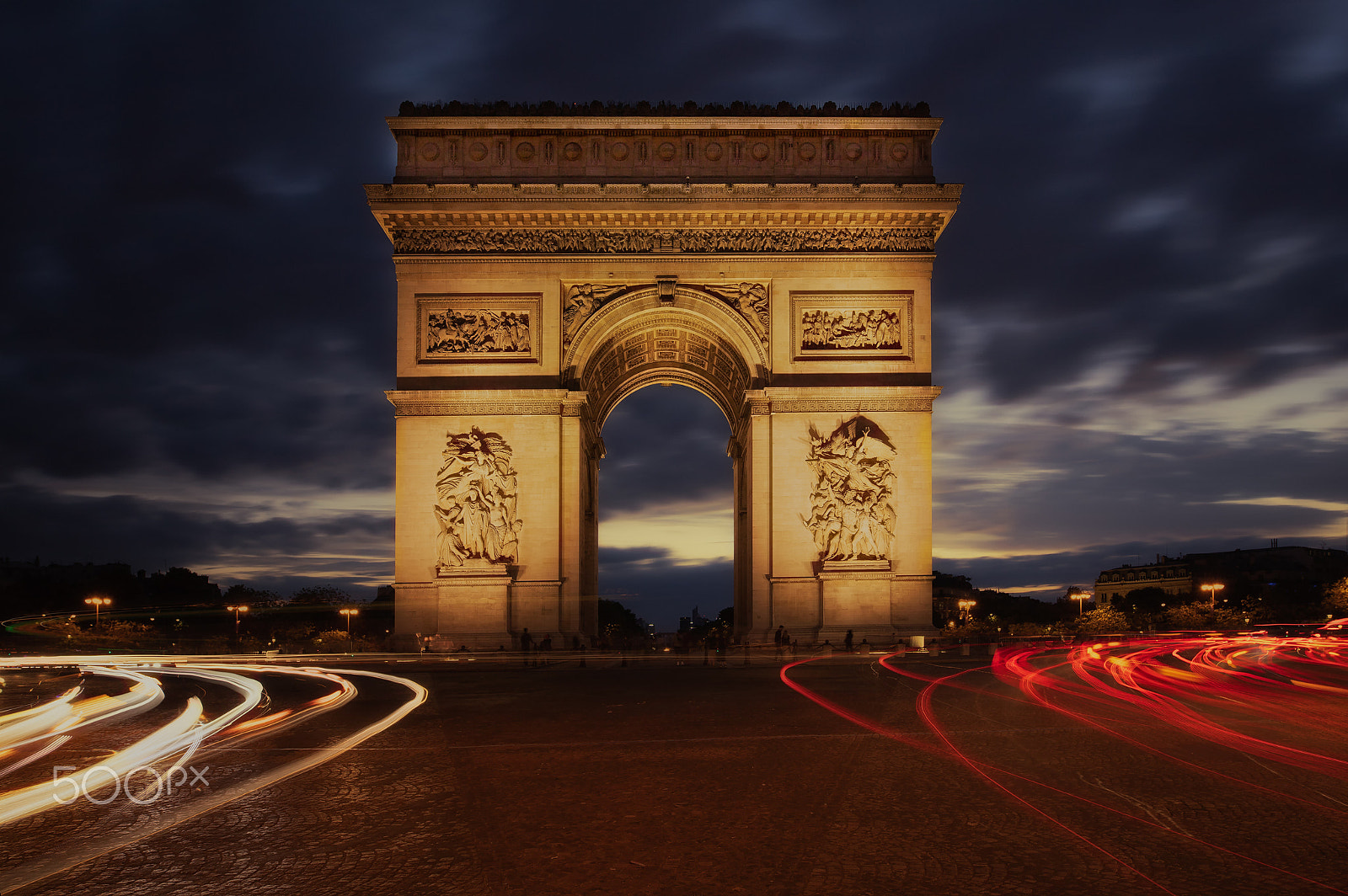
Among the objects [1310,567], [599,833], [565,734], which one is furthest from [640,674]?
[1310,567]

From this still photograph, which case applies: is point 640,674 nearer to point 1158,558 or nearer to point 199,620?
point 199,620

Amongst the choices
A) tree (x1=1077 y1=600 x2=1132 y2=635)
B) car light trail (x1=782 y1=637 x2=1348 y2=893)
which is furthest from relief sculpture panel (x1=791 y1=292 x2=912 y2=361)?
tree (x1=1077 y1=600 x2=1132 y2=635)

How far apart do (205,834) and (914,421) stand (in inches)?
919

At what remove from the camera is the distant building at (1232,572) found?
3804 inches

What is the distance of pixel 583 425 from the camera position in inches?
1158

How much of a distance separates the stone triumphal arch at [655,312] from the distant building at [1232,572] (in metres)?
79.2

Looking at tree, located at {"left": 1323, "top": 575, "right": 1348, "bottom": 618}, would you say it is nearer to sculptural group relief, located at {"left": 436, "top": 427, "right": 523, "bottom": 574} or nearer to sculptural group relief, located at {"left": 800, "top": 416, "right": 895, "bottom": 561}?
sculptural group relief, located at {"left": 800, "top": 416, "right": 895, "bottom": 561}

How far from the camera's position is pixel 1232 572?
10075 cm

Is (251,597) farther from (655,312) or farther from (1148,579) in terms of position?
(1148,579)

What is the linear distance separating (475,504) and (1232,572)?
320 ft

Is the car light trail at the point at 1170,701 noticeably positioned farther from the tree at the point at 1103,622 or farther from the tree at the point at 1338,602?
the tree at the point at 1338,602

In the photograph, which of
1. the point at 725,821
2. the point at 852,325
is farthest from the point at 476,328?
the point at 725,821

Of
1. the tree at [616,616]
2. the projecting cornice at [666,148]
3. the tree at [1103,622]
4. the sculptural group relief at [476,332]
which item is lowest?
the tree at [616,616]

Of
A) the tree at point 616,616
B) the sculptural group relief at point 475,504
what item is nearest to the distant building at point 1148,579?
the tree at point 616,616
